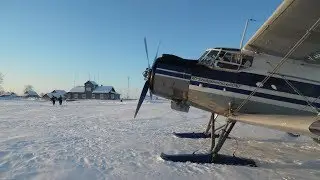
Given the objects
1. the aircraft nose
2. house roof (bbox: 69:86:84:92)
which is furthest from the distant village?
the aircraft nose

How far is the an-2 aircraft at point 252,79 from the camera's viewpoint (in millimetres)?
7859

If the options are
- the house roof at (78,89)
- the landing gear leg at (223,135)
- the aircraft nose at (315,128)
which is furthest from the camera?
the house roof at (78,89)

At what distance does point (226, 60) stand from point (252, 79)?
0.82 metres

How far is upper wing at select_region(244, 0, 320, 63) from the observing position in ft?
21.4

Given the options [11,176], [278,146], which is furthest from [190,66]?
[11,176]

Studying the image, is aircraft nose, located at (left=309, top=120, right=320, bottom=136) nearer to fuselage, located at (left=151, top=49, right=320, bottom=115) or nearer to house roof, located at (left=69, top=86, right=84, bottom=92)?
fuselage, located at (left=151, top=49, right=320, bottom=115)

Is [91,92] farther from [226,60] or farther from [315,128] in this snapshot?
[315,128]

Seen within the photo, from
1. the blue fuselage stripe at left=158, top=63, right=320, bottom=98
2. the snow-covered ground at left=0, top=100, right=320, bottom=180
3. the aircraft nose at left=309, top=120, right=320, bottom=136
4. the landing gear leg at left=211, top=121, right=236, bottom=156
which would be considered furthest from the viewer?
the blue fuselage stripe at left=158, top=63, right=320, bottom=98

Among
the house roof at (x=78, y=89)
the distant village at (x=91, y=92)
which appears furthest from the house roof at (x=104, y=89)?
the house roof at (x=78, y=89)

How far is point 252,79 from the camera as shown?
28.8ft

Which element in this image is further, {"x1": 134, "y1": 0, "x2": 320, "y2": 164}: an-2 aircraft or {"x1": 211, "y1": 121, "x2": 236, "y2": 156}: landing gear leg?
{"x1": 211, "y1": 121, "x2": 236, "y2": 156}: landing gear leg

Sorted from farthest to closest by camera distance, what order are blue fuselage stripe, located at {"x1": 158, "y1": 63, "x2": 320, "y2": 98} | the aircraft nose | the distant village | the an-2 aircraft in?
the distant village
blue fuselage stripe, located at {"x1": 158, "y1": 63, "x2": 320, "y2": 98}
the an-2 aircraft
the aircraft nose

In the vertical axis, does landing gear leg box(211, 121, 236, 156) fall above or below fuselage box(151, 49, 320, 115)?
below

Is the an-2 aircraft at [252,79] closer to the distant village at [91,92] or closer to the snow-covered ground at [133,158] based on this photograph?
the snow-covered ground at [133,158]
